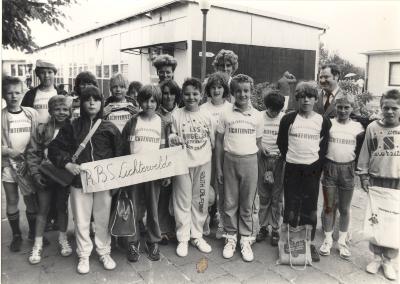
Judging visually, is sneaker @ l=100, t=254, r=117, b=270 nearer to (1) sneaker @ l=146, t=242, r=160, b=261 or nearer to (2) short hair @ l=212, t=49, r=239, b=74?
(1) sneaker @ l=146, t=242, r=160, b=261

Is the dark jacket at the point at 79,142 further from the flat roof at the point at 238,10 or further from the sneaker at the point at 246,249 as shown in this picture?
the flat roof at the point at 238,10

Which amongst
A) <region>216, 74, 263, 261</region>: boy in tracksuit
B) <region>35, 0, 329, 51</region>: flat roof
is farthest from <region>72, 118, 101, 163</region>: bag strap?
<region>35, 0, 329, 51</region>: flat roof

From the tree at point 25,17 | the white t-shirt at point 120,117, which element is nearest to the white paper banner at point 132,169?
the white t-shirt at point 120,117

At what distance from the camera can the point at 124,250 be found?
3.45 m

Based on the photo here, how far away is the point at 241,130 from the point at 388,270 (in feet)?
5.68

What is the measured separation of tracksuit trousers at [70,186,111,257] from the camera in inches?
120

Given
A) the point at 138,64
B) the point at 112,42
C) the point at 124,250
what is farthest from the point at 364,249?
the point at 112,42

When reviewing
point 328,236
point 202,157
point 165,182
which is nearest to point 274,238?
point 328,236

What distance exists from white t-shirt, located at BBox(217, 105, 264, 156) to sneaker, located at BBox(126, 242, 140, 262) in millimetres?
1226

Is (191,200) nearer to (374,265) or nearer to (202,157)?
(202,157)

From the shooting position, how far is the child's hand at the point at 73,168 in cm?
292

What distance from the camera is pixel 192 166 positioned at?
3.33 m

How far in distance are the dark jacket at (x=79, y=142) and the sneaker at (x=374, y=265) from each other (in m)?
2.47

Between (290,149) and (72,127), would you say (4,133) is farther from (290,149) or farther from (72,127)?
(290,149)
